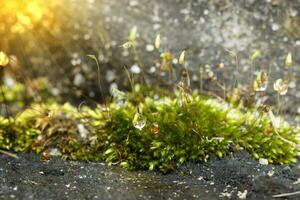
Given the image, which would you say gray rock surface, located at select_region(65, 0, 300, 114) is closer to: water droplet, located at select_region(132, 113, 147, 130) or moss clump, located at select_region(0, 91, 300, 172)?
moss clump, located at select_region(0, 91, 300, 172)

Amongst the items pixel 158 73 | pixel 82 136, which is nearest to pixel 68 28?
pixel 158 73

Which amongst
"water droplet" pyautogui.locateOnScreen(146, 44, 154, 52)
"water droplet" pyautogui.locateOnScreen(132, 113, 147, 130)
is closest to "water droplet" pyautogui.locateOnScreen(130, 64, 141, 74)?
"water droplet" pyautogui.locateOnScreen(146, 44, 154, 52)

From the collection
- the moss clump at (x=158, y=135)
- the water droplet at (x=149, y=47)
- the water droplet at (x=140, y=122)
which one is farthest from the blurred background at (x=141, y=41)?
the water droplet at (x=140, y=122)

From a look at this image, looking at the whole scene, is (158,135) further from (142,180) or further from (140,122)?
(142,180)

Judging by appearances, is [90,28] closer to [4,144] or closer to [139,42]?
[139,42]

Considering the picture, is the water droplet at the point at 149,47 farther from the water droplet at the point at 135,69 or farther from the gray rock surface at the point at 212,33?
the water droplet at the point at 135,69
